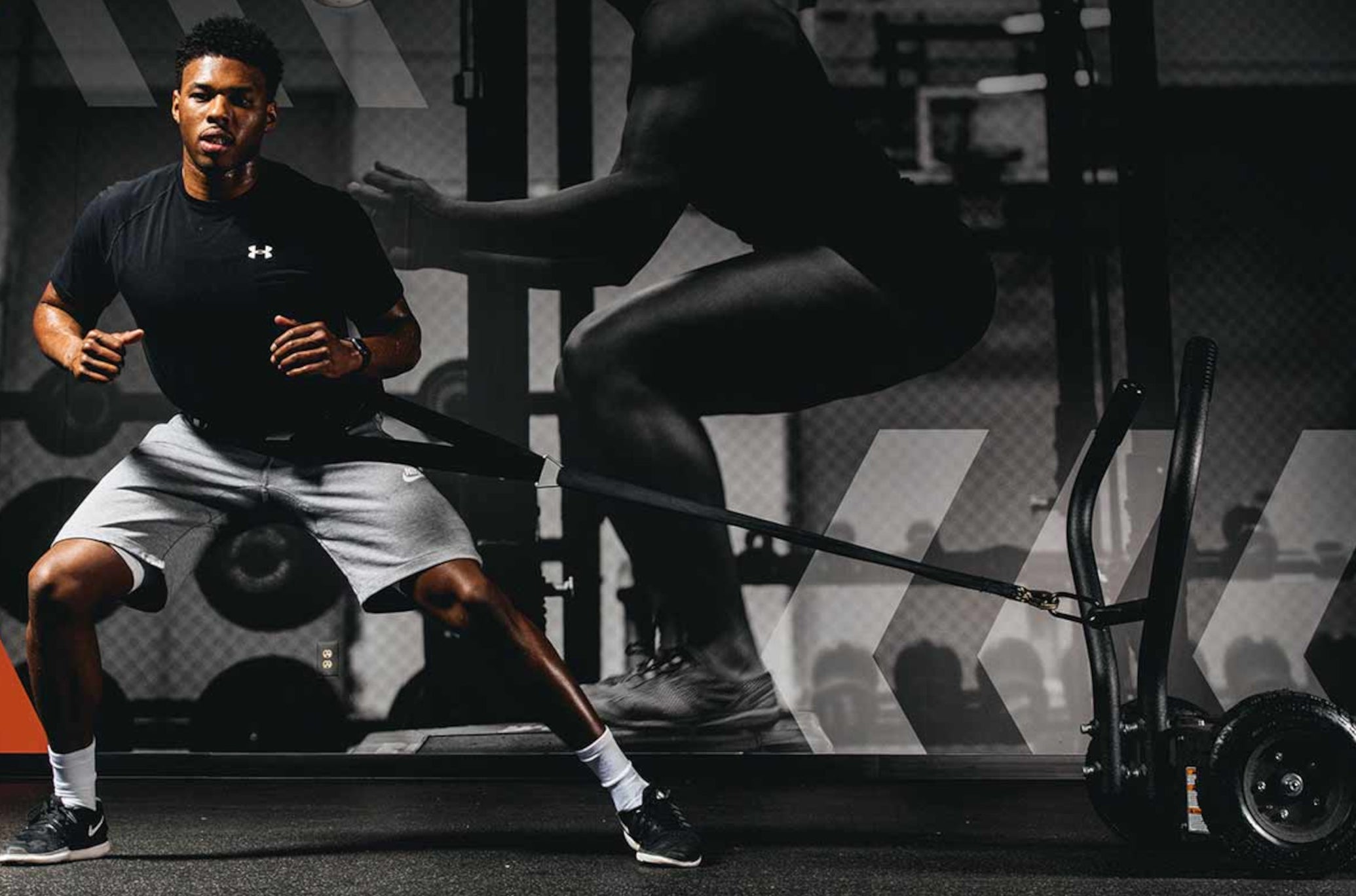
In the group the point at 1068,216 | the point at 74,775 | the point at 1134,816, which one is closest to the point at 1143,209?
the point at 1068,216

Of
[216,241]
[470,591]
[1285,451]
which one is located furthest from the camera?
[1285,451]

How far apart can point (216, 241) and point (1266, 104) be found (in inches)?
111

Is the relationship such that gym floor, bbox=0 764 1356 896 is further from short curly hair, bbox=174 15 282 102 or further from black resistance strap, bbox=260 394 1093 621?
short curly hair, bbox=174 15 282 102

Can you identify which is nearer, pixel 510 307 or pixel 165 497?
pixel 165 497

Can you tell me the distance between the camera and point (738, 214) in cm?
320

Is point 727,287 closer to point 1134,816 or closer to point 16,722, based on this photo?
point 1134,816

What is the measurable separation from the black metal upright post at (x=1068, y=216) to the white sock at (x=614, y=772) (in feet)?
5.63

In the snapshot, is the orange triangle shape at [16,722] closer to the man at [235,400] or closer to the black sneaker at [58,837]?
the black sneaker at [58,837]

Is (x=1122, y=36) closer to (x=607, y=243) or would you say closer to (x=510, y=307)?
(x=607, y=243)

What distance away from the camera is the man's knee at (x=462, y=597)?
202 cm

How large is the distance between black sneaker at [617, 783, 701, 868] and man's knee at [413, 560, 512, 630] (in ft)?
1.33

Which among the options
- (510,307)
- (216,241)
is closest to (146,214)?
(216,241)

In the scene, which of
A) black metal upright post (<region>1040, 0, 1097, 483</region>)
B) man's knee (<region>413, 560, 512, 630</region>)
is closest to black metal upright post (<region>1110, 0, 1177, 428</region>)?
black metal upright post (<region>1040, 0, 1097, 483</region>)

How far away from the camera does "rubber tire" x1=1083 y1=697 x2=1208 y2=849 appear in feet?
6.81
